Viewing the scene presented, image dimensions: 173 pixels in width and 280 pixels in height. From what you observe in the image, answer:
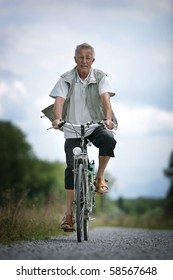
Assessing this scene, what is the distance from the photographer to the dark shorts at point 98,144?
18.8 feet

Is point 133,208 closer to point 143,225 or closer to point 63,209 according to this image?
point 143,225

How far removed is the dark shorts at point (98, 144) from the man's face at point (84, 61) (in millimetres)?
532

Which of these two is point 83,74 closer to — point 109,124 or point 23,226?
point 109,124

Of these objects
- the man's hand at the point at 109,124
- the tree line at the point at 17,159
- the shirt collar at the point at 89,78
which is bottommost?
the man's hand at the point at 109,124

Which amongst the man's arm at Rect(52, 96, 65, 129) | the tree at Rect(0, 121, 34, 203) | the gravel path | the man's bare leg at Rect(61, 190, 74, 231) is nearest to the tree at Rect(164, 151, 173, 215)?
the tree at Rect(0, 121, 34, 203)

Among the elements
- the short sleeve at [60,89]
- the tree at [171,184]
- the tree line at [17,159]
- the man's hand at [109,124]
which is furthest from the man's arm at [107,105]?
the tree line at [17,159]

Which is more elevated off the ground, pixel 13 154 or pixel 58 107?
pixel 13 154

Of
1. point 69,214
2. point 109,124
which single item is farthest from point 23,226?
point 109,124

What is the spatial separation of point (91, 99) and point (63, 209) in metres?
3.76

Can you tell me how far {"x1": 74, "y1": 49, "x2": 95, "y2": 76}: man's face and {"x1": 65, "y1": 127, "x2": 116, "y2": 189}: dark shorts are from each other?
532 millimetres

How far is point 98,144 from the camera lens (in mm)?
5777

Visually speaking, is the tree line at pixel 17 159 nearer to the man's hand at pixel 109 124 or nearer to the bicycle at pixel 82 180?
the bicycle at pixel 82 180

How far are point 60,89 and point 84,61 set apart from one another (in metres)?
0.33
